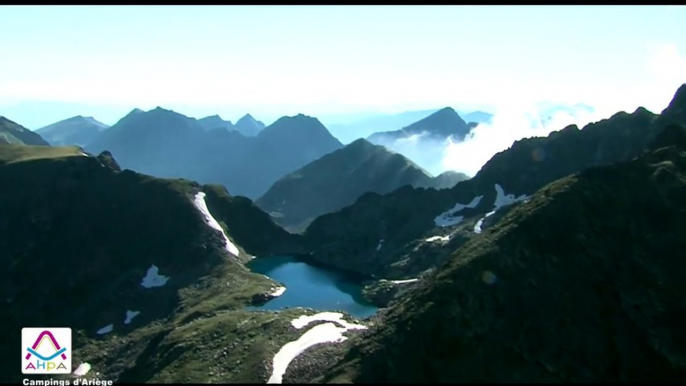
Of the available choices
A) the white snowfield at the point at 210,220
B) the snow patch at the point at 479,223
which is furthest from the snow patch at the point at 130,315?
the snow patch at the point at 479,223

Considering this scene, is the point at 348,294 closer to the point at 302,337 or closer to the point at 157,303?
the point at 157,303

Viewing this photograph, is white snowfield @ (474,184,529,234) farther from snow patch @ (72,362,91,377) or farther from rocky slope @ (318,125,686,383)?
snow patch @ (72,362,91,377)

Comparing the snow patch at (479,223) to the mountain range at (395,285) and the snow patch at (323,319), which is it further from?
the snow patch at (323,319)

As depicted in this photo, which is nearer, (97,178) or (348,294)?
(348,294)

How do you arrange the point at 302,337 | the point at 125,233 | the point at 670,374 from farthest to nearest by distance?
the point at 125,233 < the point at 302,337 < the point at 670,374

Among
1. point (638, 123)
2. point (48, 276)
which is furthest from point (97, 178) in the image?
point (638, 123)

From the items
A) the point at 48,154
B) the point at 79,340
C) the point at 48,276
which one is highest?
the point at 48,154
